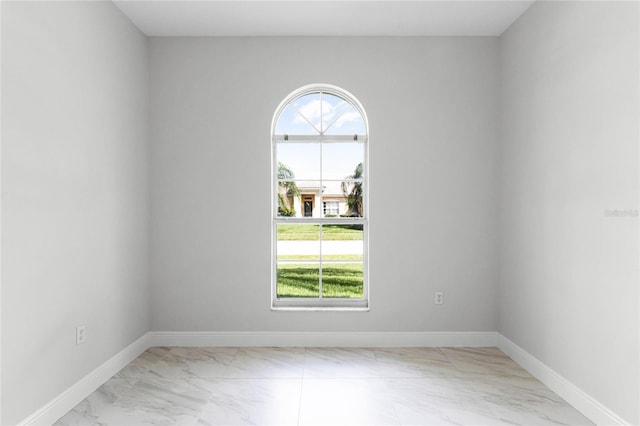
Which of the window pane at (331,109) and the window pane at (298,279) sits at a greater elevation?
the window pane at (331,109)

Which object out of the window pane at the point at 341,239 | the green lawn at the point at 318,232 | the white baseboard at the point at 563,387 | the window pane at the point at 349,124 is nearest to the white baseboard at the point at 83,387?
the green lawn at the point at 318,232

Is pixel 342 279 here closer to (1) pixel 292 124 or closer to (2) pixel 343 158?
(2) pixel 343 158

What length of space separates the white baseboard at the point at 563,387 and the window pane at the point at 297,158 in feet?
7.73

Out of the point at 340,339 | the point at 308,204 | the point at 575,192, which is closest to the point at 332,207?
the point at 308,204

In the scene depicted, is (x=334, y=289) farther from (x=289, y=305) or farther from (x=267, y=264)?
(x=267, y=264)

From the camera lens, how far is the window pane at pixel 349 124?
3998mm

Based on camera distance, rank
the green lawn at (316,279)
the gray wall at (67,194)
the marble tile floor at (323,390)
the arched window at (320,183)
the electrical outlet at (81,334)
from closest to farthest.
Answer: the gray wall at (67,194), the marble tile floor at (323,390), the electrical outlet at (81,334), the arched window at (320,183), the green lawn at (316,279)

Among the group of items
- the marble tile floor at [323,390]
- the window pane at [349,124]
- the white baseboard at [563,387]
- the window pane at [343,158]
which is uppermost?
the window pane at [349,124]

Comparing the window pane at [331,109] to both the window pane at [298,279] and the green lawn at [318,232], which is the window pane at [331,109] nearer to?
the green lawn at [318,232]

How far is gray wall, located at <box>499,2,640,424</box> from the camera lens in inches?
89.8

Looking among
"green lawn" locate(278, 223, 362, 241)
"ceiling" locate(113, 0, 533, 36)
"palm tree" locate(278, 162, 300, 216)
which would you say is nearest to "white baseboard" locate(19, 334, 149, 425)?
"green lawn" locate(278, 223, 362, 241)

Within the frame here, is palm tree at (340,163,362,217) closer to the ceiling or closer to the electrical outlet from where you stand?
the ceiling

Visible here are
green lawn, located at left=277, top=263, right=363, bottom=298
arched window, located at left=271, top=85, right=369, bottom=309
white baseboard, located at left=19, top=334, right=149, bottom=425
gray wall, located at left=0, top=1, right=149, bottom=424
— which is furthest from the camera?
green lawn, located at left=277, top=263, right=363, bottom=298

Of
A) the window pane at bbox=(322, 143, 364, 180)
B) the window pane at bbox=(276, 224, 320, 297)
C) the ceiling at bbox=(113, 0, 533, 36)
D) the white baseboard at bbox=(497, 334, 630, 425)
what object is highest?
the ceiling at bbox=(113, 0, 533, 36)
